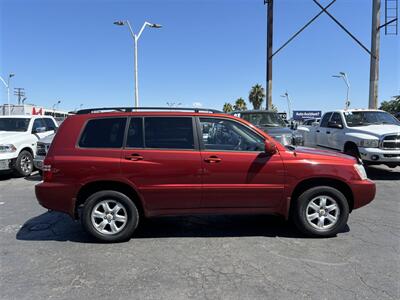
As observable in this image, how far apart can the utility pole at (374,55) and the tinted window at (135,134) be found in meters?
12.4

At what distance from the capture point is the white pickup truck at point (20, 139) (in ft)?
31.7

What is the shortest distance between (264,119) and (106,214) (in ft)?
24.3

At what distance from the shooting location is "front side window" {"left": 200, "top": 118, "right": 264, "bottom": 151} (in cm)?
477

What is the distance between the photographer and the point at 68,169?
4.59 metres

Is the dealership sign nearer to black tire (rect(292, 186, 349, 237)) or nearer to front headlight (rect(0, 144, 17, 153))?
front headlight (rect(0, 144, 17, 153))

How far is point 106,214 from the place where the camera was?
15.5 feet

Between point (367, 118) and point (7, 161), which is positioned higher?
point (367, 118)

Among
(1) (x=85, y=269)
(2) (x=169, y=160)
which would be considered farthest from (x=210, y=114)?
(1) (x=85, y=269)

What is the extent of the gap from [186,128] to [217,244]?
1596 mm

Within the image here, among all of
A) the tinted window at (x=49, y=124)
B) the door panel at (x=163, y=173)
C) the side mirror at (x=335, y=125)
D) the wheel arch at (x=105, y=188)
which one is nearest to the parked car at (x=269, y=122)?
the side mirror at (x=335, y=125)

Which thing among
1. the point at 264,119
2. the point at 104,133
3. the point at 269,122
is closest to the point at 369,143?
the point at 269,122

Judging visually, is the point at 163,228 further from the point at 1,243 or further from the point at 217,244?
the point at 1,243

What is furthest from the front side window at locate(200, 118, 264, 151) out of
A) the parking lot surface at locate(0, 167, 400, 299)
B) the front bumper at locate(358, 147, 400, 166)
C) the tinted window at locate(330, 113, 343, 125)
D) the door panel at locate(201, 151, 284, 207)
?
the tinted window at locate(330, 113, 343, 125)

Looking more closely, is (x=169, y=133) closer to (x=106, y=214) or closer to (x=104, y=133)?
(x=104, y=133)
